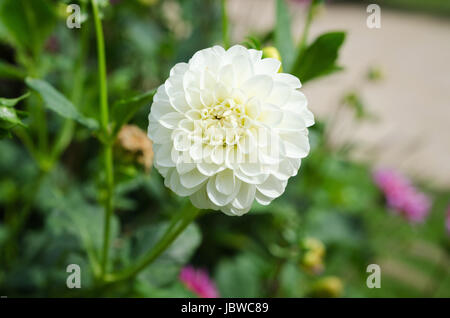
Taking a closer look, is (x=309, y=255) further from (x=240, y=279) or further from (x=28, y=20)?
(x=28, y=20)

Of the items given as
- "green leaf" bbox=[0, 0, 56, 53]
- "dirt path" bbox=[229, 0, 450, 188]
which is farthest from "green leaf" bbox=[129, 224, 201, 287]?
"dirt path" bbox=[229, 0, 450, 188]

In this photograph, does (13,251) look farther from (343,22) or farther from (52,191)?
(343,22)

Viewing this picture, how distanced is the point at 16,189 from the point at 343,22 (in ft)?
11.8

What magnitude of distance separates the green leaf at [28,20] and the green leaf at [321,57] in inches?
18.6

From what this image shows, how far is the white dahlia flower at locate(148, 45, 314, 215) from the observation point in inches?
19.6

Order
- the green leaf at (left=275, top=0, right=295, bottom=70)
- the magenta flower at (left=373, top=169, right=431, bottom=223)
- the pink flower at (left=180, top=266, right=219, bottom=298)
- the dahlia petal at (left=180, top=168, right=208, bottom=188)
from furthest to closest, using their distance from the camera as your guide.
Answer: the magenta flower at (left=373, top=169, right=431, bottom=223), the pink flower at (left=180, top=266, right=219, bottom=298), the green leaf at (left=275, top=0, right=295, bottom=70), the dahlia petal at (left=180, top=168, right=208, bottom=188)

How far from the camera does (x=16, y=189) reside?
108 cm

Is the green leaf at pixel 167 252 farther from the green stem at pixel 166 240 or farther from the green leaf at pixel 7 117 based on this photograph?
the green leaf at pixel 7 117

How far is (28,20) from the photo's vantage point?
88cm

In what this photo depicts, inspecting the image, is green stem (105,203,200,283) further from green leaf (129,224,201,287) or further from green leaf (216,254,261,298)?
green leaf (216,254,261,298)

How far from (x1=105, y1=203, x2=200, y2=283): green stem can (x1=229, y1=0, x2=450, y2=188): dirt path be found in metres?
1.29

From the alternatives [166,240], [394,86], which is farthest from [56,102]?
[394,86]

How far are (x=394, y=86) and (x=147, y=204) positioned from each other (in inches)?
97.7
